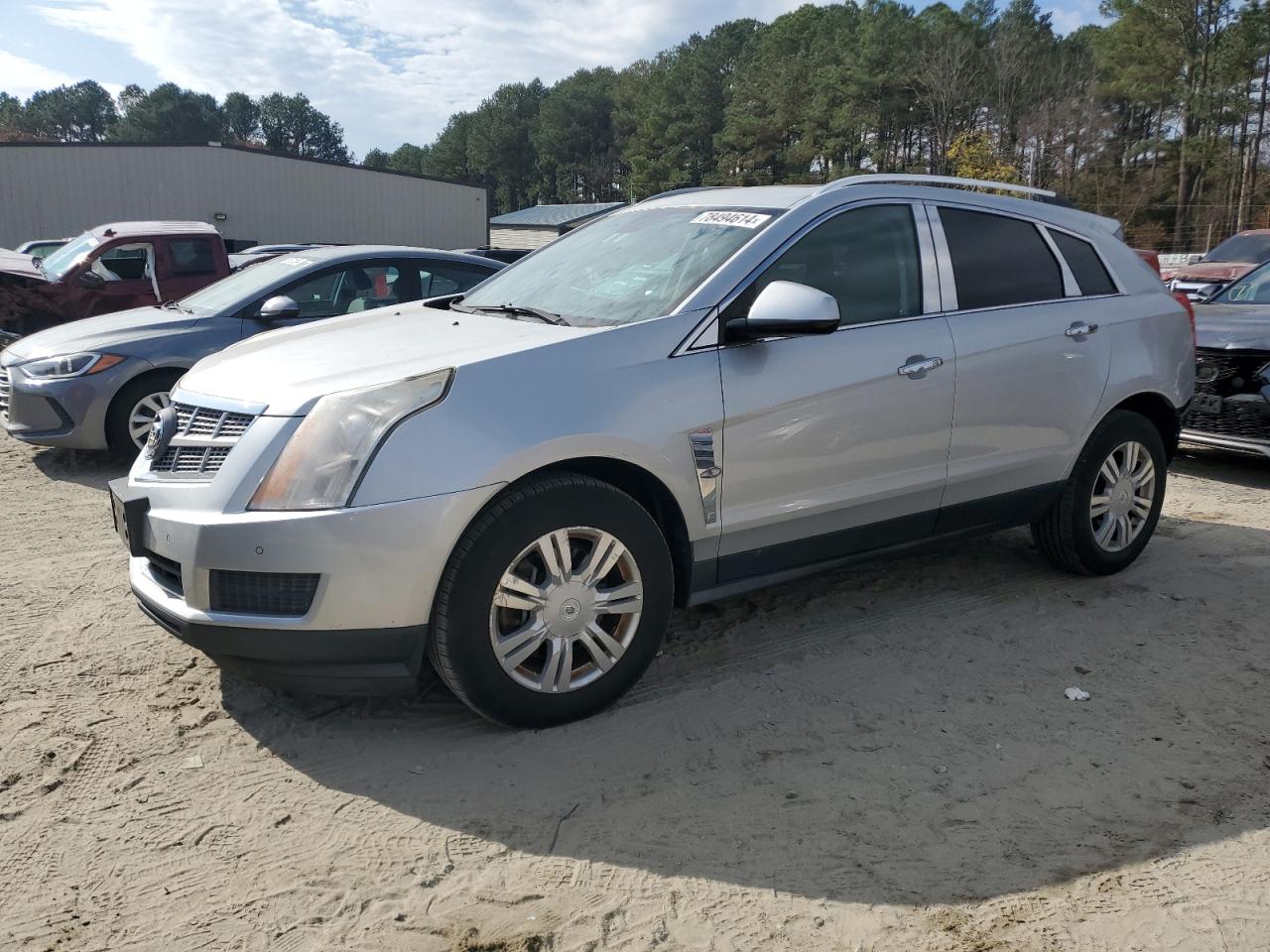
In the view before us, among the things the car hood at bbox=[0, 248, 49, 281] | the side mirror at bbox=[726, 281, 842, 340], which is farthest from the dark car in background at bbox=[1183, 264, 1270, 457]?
the car hood at bbox=[0, 248, 49, 281]

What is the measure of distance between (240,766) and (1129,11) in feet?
170

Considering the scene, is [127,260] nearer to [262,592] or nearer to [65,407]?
[65,407]

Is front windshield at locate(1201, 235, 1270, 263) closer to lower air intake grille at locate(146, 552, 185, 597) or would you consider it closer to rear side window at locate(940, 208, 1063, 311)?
Answer: rear side window at locate(940, 208, 1063, 311)

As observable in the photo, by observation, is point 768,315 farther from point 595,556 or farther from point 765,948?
point 765,948

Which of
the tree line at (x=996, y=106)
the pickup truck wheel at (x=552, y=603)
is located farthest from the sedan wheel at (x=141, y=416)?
the tree line at (x=996, y=106)

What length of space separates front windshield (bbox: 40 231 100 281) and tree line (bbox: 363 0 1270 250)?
35.4 metres

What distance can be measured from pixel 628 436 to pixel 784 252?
1.02 metres

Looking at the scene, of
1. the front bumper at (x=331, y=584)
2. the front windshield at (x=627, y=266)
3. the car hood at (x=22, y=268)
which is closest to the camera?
the front bumper at (x=331, y=584)

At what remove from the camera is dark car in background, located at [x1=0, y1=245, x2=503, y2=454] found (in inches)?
278

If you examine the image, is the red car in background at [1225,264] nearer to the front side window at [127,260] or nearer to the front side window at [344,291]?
the front side window at [344,291]

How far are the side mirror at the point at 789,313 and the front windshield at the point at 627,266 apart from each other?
0.28 m

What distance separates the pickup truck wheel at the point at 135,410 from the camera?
7129mm

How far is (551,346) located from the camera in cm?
333

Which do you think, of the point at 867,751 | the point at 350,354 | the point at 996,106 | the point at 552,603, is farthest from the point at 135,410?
the point at 996,106
